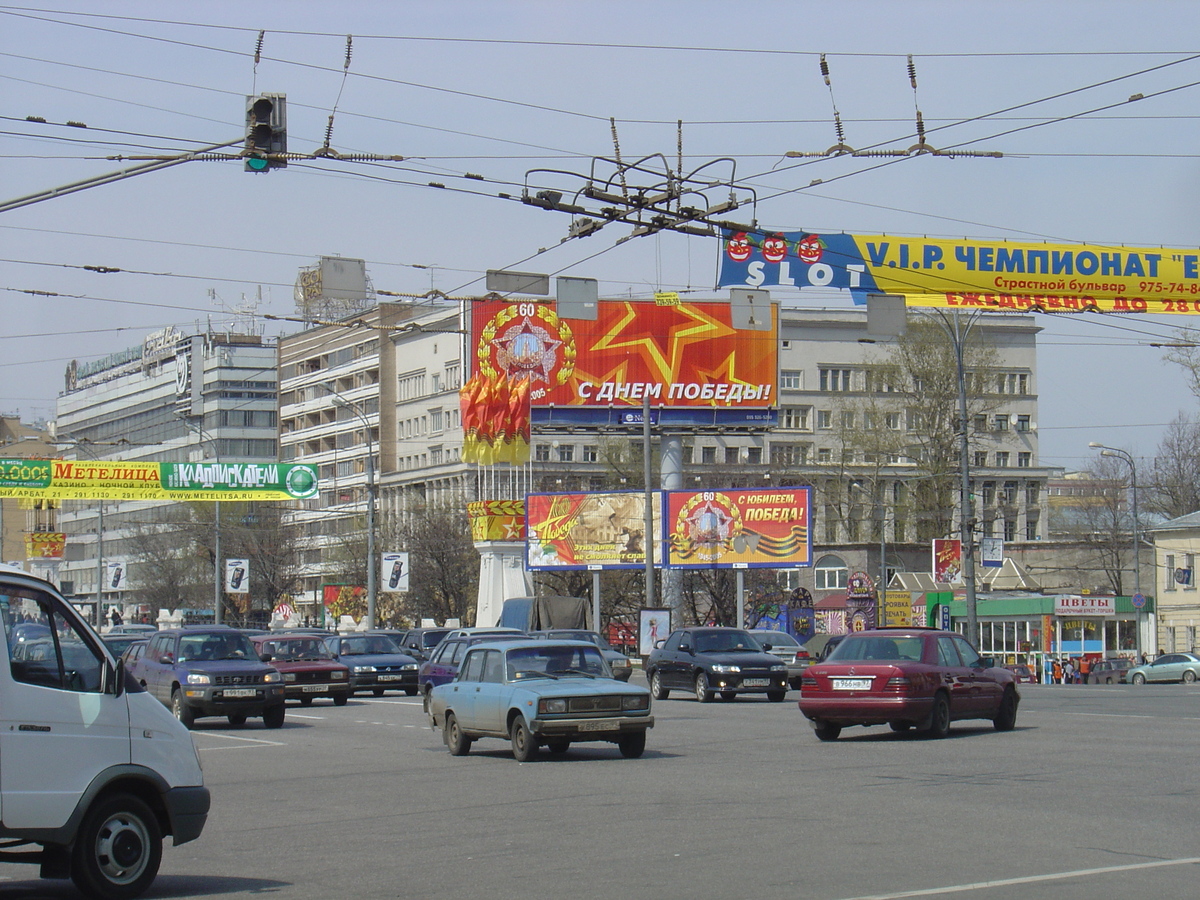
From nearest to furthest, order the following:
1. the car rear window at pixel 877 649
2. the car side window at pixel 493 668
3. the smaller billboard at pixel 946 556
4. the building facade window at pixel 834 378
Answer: the car side window at pixel 493 668 < the car rear window at pixel 877 649 < the smaller billboard at pixel 946 556 < the building facade window at pixel 834 378

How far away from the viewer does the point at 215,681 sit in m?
26.0

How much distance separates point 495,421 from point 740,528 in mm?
10748

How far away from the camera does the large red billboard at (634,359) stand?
63.9 m

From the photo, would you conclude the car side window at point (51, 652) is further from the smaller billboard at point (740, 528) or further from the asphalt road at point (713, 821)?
the smaller billboard at point (740, 528)

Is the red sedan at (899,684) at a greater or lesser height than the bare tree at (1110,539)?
lesser

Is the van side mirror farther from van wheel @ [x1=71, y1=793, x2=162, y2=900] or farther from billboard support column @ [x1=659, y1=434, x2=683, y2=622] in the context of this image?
billboard support column @ [x1=659, y1=434, x2=683, y2=622]

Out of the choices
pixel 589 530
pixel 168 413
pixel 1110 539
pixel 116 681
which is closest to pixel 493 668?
pixel 116 681

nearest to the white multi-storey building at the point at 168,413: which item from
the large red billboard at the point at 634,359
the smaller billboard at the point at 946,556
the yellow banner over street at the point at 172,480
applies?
the large red billboard at the point at 634,359

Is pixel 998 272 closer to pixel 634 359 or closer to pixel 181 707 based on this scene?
pixel 181 707

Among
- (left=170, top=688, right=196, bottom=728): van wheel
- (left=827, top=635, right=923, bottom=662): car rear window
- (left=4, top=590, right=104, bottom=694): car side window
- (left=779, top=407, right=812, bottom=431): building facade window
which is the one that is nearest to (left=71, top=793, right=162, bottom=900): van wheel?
(left=4, top=590, right=104, bottom=694): car side window

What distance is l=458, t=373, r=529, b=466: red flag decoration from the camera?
60688 millimetres

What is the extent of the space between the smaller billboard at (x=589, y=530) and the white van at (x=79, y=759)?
159ft

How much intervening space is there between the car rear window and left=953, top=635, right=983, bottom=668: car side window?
0.89 meters

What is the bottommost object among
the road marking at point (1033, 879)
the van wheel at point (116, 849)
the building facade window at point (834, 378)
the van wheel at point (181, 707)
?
the van wheel at point (181, 707)
